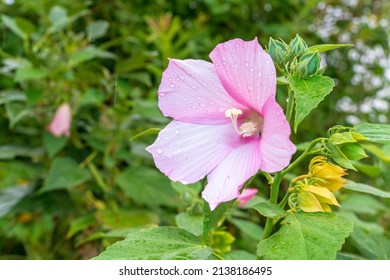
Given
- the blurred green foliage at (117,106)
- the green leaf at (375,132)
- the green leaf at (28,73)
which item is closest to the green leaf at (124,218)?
the blurred green foliage at (117,106)

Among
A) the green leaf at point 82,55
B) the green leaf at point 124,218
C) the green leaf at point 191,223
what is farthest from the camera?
the green leaf at point 82,55

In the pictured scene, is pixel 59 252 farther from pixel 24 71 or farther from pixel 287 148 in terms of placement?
pixel 287 148

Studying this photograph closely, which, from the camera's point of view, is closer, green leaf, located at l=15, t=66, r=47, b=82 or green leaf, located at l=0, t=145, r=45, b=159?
green leaf, located at l=15, t=66, r=47, b=82

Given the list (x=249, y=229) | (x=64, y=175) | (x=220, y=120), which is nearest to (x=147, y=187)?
(x=64, y=175)

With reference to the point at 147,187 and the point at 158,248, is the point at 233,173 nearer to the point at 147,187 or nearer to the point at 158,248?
the point at 158,248

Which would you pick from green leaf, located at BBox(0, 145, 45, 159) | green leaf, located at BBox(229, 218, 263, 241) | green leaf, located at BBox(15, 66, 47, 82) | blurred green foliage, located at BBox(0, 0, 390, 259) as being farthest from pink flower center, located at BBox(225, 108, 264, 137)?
green leaf, located at BBox(0, 145, 45, 159)

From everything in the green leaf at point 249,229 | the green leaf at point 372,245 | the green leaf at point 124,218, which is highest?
the green leaf at point 372,245

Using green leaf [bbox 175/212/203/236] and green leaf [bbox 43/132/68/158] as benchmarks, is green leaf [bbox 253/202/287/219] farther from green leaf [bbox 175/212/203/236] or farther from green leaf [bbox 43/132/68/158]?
green leaf [bbox 43/132/68/158]

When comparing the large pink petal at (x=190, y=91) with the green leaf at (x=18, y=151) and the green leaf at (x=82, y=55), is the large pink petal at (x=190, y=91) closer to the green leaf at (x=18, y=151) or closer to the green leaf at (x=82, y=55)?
the green leaf at (x=82, y=55)
